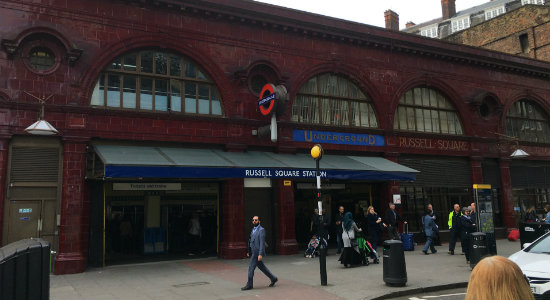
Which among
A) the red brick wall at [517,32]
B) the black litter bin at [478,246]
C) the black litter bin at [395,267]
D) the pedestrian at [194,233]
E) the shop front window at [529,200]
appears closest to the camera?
the black litter bin at [395,267]

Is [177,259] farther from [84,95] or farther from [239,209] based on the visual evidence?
[84,95]

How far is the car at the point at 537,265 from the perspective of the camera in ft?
20.6

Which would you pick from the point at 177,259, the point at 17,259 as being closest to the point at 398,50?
the point at 177,259

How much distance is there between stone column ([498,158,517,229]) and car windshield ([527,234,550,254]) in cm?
1549

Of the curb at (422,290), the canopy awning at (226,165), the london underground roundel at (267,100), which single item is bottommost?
the curb at (422,290)

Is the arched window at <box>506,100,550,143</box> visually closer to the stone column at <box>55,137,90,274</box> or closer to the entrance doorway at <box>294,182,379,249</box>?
the entrance doorway at <box>294,182,379,249</box>

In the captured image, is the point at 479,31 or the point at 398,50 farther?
the point at 479,31

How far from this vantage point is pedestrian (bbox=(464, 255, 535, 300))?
2389 millimetres

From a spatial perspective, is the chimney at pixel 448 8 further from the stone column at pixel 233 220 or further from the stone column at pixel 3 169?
the stone column at pixel 3 169

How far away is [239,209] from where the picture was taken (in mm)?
15367

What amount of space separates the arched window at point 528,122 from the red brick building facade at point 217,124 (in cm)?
122

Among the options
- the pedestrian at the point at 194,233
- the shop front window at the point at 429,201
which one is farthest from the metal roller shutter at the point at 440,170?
the pedestrian at the point at 194,233

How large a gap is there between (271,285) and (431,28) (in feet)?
186

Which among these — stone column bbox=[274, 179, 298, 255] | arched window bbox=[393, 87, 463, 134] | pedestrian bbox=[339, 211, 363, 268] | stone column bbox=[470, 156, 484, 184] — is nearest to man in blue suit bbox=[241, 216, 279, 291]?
pedestrian bbox=[339, 211, 363, 268]
